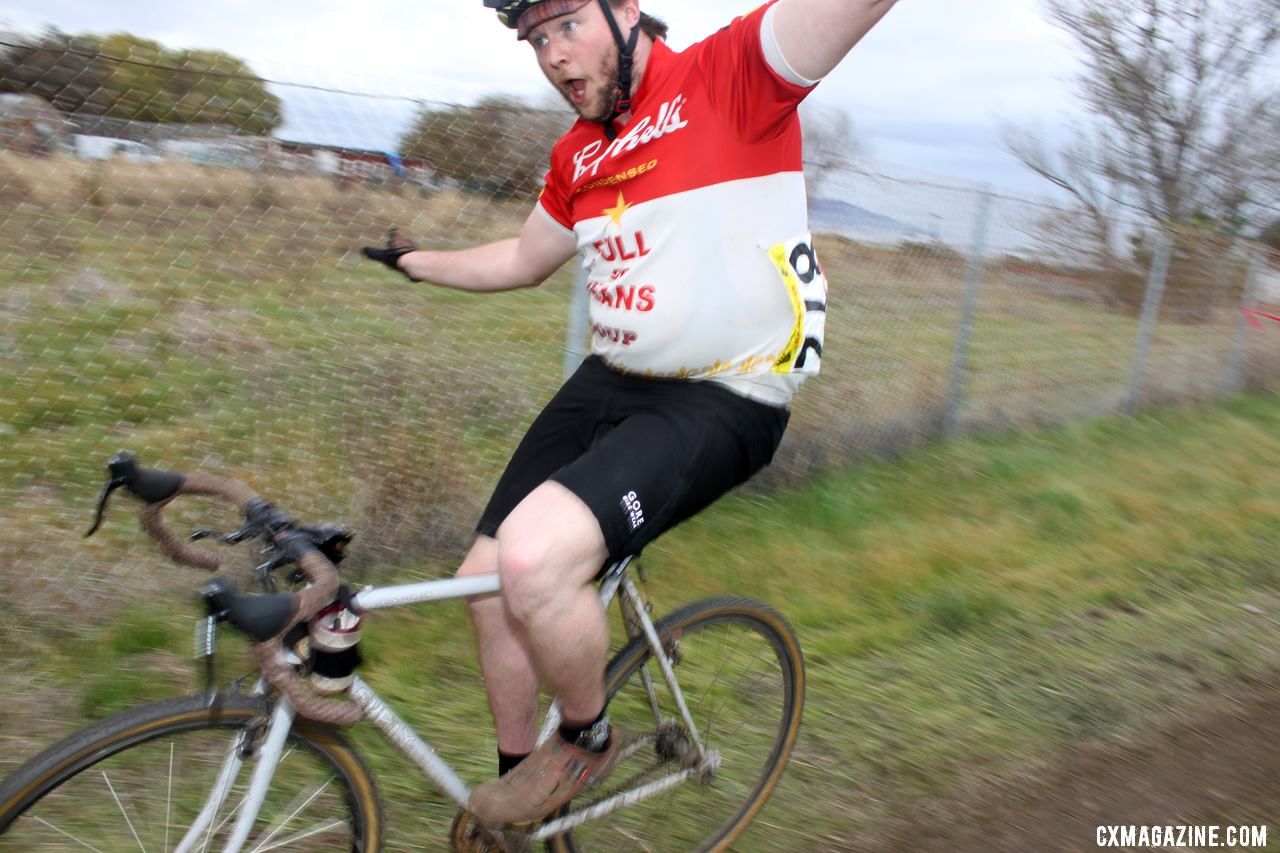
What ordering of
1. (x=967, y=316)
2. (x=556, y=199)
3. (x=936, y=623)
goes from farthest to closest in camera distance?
(x=967, y=316), (x=936, y=623), (x=556, y=199)

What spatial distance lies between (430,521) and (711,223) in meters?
2.39

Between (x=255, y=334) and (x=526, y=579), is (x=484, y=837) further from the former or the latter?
(x=255, y=334)

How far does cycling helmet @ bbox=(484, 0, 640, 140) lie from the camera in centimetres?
228

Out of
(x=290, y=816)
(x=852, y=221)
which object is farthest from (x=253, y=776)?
(x=852, y=221)

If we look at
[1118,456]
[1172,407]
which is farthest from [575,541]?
[1172,407]

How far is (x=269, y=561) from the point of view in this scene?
6.15 feet

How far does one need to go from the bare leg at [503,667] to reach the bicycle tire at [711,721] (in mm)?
206

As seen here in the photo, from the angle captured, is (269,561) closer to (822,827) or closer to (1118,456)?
(822,827)

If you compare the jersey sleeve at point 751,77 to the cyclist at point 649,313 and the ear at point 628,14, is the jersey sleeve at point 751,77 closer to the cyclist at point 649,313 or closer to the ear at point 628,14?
the cyclist at point 649,313

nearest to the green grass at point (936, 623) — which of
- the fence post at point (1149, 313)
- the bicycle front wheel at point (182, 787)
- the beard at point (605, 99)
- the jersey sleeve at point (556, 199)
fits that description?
the bicycle front wheel at point (182, 787)

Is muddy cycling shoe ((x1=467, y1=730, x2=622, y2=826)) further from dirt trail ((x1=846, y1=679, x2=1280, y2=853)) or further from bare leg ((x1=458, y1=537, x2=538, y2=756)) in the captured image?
dirt trail ((x1=846, y1=679, x2=1280, y2=853))

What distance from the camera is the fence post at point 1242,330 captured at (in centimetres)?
1007

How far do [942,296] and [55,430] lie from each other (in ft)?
17.4

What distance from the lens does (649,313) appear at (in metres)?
2.35
